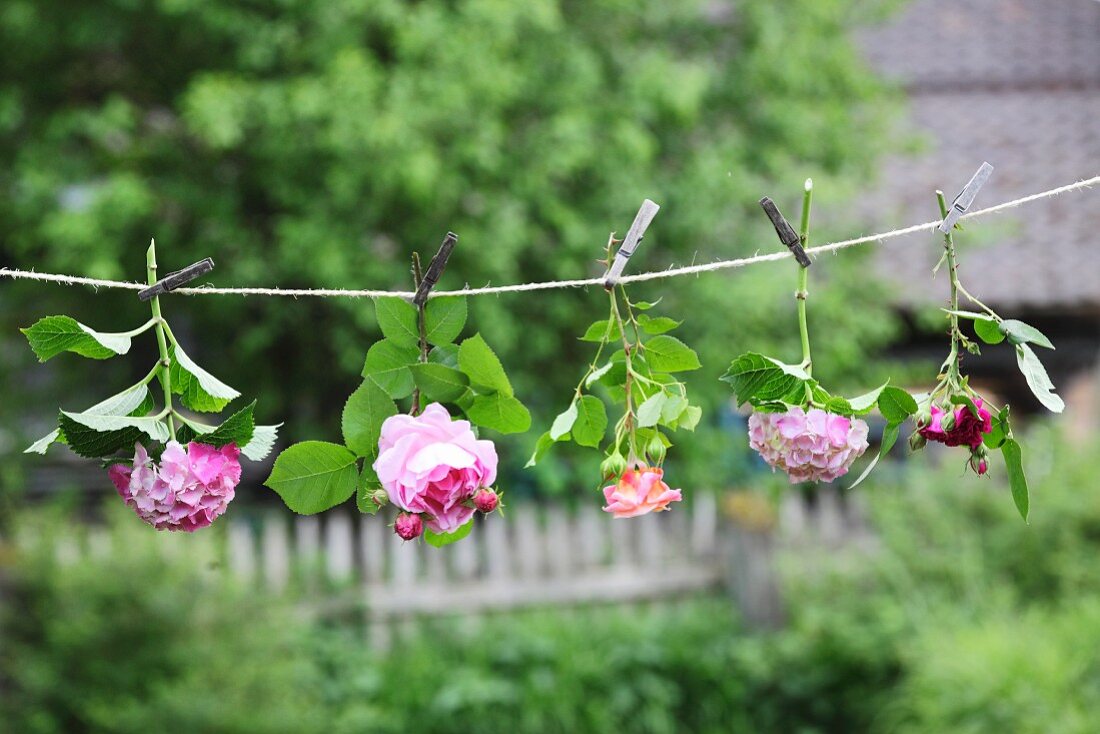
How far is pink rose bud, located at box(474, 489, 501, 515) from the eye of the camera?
0.85 metres

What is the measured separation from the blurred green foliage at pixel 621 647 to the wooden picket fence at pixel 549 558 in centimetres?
14

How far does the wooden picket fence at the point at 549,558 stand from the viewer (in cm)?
429

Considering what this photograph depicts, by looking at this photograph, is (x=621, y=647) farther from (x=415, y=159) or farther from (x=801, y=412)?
(x=801, y=412)

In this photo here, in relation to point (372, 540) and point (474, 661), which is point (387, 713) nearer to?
point (474, 661)

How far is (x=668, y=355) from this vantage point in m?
0.98

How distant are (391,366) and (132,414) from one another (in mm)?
198

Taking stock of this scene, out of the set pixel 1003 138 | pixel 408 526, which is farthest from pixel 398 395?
pixel 1003 138

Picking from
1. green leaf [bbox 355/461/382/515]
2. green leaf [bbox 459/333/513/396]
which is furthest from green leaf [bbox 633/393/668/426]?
green leaf [bbox 355/461/382/515]

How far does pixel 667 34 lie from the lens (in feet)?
16.5

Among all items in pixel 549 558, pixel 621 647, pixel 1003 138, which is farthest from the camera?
→ pixel 1003 138

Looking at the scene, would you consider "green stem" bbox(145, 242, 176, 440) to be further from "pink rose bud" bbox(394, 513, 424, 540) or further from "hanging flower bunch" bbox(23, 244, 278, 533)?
"pink rose bud" bbox(394, 513, 424, 540)

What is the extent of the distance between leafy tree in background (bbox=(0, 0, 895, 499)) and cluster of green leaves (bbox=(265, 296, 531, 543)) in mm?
2948

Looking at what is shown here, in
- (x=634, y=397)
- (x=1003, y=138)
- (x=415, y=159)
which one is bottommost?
(x=634, y=397)

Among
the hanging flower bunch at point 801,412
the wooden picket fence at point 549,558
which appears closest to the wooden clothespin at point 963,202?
the hanging flower bunch at point 801,412
